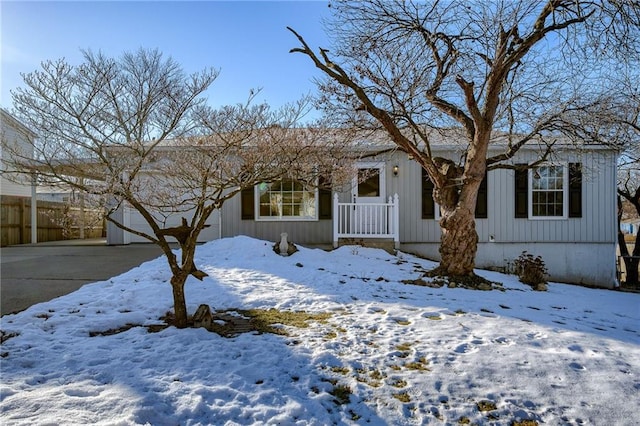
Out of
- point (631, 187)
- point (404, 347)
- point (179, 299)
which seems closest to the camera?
point (404, 347)

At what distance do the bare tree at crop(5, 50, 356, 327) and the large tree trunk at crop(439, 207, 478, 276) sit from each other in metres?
2.69

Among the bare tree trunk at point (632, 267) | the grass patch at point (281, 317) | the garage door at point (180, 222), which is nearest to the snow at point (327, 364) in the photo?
the grass patch at point (281, 317)

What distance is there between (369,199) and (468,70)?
405 cm

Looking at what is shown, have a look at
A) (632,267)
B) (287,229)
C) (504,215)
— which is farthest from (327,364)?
(632,267)

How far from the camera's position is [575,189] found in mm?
9648

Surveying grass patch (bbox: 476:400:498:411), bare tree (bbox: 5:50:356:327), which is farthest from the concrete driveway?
grass patch (bbox: 476:400:498:411)

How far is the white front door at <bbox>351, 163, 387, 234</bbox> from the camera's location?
8953mm

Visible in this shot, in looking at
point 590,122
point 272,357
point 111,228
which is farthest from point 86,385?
point 111,228

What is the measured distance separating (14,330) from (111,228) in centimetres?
743

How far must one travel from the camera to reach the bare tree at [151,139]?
12.2 ft

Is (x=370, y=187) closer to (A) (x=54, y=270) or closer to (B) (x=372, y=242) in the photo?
(B) (x=372, y=242)

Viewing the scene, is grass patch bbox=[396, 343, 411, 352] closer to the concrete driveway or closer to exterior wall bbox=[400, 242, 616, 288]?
the concrete driveway

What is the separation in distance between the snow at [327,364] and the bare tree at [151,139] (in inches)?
36.8

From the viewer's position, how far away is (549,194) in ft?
32.1
